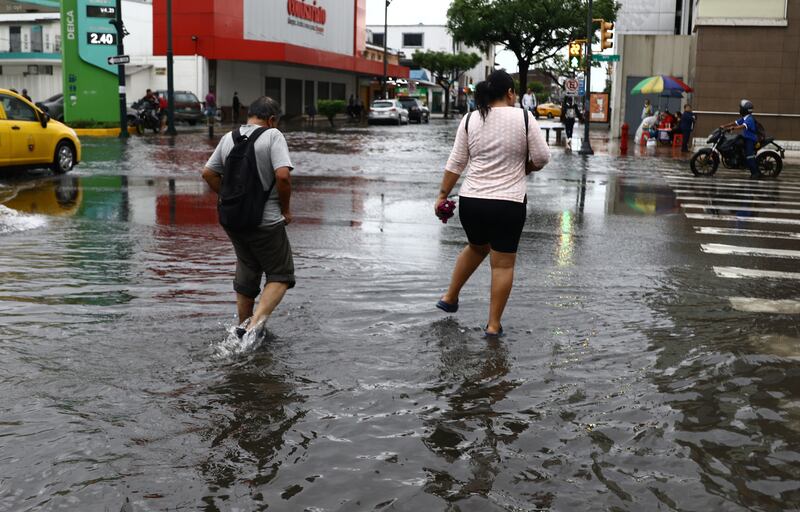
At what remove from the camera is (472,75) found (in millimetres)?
125625

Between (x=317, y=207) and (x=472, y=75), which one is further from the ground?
(x=472, y=75)

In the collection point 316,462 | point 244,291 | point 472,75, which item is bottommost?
point 316,462

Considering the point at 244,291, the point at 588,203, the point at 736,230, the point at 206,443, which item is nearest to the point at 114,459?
the point at 206,443

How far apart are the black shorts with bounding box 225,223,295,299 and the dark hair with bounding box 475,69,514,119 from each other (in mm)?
1614

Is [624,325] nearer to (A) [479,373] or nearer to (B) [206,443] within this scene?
(A) [479,373]

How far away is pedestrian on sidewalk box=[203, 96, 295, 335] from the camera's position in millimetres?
5832

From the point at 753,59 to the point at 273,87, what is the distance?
107 feet

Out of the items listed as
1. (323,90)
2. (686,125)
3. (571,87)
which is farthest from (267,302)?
(323,90)

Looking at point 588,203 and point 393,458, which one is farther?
point 588,203

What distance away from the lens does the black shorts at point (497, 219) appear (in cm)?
624

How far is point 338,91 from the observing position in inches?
2726

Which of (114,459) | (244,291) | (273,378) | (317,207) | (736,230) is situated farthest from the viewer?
(317,207)

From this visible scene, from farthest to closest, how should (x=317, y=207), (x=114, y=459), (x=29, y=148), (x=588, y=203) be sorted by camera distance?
(x=29, y=148) < (x=588, y=203) < (x=317, y=207) < (x=114, y=459)

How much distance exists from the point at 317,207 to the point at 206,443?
32.5 ft
